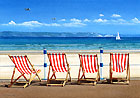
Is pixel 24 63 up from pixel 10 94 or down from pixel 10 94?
up

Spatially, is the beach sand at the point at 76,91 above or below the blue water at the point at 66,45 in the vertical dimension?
above

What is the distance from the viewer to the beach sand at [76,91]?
17.9 ft

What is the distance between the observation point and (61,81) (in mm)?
7039

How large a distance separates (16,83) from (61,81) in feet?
4.50

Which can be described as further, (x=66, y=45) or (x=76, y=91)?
(x=66, y=45)

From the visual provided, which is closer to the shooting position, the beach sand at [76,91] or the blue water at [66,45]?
the beach sand at [76,91]

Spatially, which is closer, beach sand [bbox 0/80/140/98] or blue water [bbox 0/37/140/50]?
beach sand [bbox 0/80/140/98]

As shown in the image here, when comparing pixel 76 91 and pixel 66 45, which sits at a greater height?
pixel 76 91

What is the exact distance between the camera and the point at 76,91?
584 cm

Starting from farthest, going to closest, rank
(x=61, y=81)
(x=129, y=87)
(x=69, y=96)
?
(x=61, y=81), (x=129, y=87), (x=69, y=96)

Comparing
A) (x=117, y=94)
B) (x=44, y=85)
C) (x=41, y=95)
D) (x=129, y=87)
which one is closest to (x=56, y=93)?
(x=41, y=95)

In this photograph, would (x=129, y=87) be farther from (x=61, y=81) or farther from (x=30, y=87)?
(x=30, y=87)

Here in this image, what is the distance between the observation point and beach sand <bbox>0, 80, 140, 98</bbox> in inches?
215

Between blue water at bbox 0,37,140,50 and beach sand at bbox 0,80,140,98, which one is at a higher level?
beach sand at bbox 0,80,140,98
